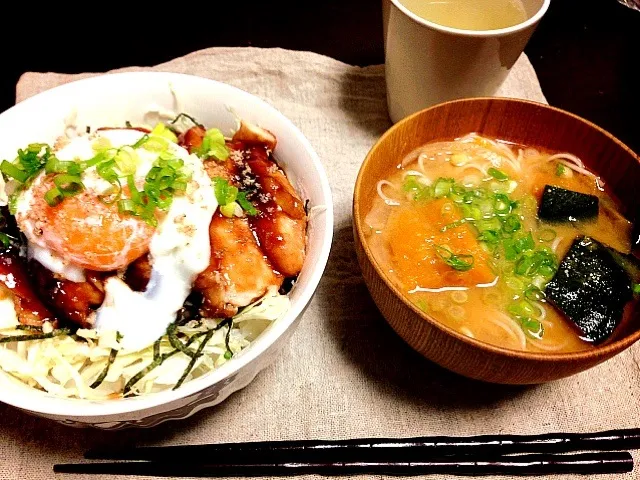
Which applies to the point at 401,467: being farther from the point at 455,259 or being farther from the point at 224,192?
the point at 224,192

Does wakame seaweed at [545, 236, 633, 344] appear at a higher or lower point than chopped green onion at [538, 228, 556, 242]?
higher

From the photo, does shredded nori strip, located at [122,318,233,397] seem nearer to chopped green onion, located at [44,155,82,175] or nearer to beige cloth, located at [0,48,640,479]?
beige cloth, located at [0,48,640,479]

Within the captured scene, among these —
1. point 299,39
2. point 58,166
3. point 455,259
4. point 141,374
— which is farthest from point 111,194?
point 299,39

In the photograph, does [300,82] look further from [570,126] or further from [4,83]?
[4,83]

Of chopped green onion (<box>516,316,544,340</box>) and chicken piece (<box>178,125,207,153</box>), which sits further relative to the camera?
chicken piece (<box>178,125,207,153</box>)

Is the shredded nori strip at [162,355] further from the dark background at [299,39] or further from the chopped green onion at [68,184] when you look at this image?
the dark background at [299,39]

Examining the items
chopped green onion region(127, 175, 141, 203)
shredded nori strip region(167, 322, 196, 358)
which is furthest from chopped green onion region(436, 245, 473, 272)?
chopped green onion region(127, 175, 141, 203)

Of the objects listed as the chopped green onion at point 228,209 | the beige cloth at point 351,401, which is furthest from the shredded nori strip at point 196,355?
the chopped green onion at point 228,209
